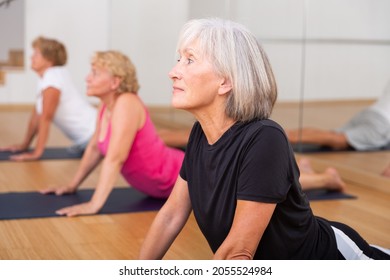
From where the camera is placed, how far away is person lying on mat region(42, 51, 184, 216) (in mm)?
3273

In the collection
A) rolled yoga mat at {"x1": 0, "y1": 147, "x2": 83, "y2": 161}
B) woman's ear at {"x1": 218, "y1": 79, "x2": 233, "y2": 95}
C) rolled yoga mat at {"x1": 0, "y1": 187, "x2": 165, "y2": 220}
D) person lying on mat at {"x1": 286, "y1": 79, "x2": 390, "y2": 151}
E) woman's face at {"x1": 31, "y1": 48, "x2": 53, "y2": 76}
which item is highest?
woman's ear at {"x1": 218, "y1": 79, "x2": 233, "y2": 95}

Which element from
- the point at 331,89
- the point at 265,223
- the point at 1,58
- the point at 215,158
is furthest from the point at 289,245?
the point at 1,58

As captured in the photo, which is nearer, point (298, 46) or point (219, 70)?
point (219, 70)

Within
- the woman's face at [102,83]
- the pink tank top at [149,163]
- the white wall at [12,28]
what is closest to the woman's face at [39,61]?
the pink tank top at [149,163]

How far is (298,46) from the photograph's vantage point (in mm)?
4602

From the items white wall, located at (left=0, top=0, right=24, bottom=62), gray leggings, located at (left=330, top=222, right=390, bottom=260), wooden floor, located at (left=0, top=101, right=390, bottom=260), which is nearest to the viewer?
gray leggings, located at (left=330, top=222, right=390, bottom=260)

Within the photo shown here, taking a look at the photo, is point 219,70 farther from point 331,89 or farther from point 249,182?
point 331,89

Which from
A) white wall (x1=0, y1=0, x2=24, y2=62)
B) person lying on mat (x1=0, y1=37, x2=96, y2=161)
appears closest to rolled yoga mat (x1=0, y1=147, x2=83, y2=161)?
person lying on mat (x1=0, y1=37, x2=96, y2=161)

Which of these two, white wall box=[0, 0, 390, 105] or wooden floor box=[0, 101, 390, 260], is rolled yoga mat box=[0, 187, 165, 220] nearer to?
wooden floor box=[0, 101, 390, 260]

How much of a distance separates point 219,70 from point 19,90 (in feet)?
21.7

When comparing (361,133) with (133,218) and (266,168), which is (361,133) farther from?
(266,168)

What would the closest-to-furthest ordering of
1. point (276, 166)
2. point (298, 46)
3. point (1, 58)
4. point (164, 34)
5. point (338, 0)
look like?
point (276, 166)
point (338, 0)
point (298, 46)
point (164, 34)
point (1, 58)

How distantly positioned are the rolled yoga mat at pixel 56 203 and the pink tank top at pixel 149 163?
0.29ft

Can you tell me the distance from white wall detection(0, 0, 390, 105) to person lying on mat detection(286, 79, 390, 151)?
116 millimetres
